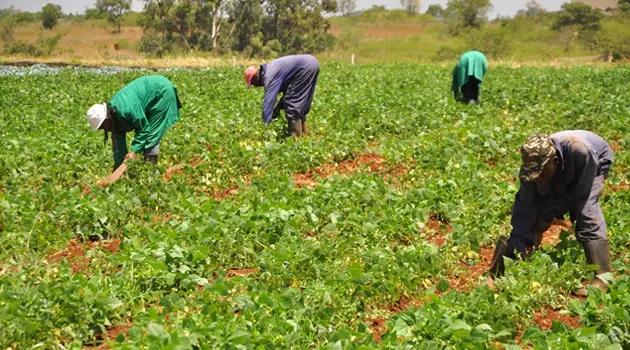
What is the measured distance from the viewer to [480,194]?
6.02 meters

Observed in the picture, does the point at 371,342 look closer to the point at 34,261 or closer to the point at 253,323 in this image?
the point at 253,323

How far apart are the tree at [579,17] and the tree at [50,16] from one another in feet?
128

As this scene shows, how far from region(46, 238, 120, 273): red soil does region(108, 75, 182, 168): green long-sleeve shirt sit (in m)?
1.21

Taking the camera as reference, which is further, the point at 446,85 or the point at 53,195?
the point at 446,85

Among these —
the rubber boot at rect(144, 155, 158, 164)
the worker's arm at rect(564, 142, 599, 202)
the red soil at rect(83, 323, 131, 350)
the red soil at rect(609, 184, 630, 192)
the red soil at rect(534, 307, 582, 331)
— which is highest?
the worker's arm at rect(564, 142, 599, 202)

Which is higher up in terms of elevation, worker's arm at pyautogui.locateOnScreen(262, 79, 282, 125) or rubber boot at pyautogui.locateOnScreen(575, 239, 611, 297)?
worker's arm at pyautogui.locateOnScreen(262, 79, 282, 125)

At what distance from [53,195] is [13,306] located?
252 cm

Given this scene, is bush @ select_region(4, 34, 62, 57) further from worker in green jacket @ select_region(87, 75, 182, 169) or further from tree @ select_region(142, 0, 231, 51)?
worker in green jacket @ select_region(87, 75, 182, 169)

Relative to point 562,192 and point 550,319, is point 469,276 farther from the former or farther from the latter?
point 562,192

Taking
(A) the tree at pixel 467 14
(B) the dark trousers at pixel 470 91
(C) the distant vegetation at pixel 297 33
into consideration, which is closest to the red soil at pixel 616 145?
(B) the dark trousers at pixel 470 91

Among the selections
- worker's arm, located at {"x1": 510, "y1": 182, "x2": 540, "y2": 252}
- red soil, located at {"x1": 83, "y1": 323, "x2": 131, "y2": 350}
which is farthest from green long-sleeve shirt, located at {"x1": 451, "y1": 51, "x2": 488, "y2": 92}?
red soil, located at {"x1": 83, "y1": 323, "x2": 131, "y2": 350}

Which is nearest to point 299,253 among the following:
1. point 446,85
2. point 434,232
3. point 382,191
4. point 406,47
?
point 434,232

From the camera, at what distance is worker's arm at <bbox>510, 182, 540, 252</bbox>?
4176mm

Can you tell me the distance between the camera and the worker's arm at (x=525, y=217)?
4.18m
